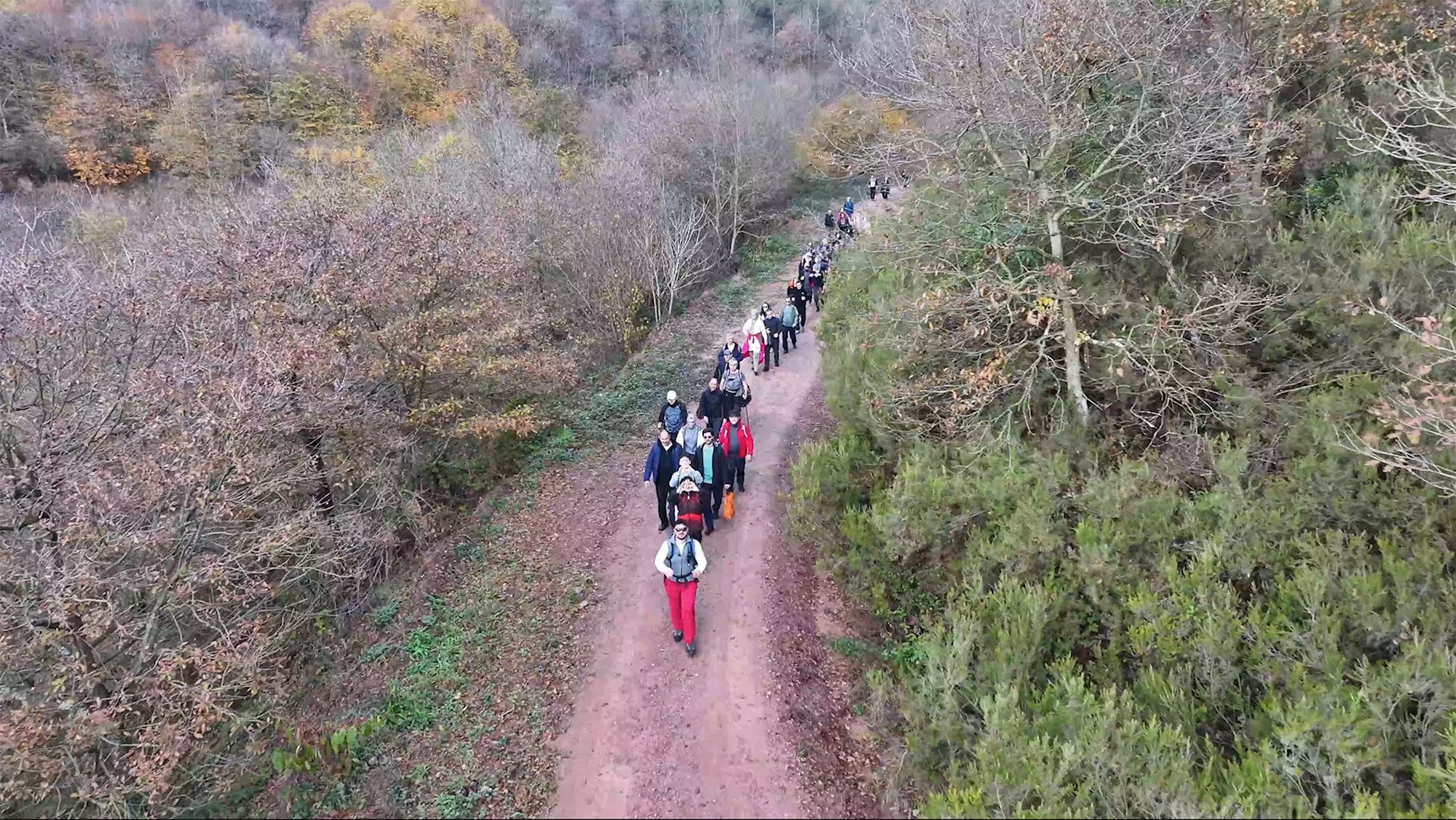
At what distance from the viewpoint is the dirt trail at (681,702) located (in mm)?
6648

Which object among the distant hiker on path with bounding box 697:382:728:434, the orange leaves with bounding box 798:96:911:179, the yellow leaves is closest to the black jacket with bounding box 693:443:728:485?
the distant hiker on path with bounding box 697:382:728:434

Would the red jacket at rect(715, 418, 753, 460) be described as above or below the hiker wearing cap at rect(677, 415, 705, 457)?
below

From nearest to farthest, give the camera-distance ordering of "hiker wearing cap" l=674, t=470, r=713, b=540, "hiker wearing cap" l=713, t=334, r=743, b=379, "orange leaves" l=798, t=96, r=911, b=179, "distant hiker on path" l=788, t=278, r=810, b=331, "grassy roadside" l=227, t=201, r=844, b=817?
"grassy roadside" l=227, t=201, r=844, b=817 → "hiker wearing cap" l=674, t=470, r=713, b=540 → "orange leaves" l=798, t=96, r=911, b=179 → "hiker wearing cap" l=713, t=334, r=743, b=379 → "distant hiker on path" l=788, t=278, r=810, b=331

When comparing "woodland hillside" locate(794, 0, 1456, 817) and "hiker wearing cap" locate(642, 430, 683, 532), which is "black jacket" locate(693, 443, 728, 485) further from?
"woodland hillside" locate(794, 0, 1456, 817)

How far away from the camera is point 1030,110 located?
898 cm

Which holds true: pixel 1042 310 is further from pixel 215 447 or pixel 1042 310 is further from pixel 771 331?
pixel 215 447

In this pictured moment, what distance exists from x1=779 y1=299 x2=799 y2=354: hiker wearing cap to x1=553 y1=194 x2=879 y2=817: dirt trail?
722cm

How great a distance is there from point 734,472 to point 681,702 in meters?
4.21

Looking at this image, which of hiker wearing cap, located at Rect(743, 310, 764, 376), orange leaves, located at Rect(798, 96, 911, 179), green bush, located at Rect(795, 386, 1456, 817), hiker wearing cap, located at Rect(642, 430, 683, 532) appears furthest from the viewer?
hiker wearing cap, located at Rect(743, 310, 764, 376)

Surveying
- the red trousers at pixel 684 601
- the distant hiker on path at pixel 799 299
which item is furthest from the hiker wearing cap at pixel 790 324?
the red trousers at pixel 684 601

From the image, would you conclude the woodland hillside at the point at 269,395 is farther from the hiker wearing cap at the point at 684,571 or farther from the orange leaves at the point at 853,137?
the hiker wearing cap at the point at 684,571

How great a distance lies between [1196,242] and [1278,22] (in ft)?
9.78

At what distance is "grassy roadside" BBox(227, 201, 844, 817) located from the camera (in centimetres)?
706

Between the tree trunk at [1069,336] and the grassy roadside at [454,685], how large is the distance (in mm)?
7022
